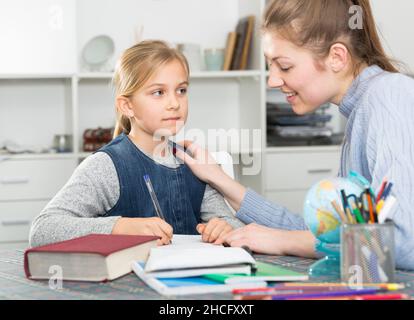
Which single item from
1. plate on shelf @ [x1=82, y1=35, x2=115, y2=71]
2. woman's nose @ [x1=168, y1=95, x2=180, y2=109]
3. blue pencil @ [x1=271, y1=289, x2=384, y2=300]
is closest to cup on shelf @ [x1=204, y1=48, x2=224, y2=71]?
plate on shelf @ [x1=82, y1=35, x2=115, y2=71]

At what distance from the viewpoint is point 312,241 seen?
1325 mm

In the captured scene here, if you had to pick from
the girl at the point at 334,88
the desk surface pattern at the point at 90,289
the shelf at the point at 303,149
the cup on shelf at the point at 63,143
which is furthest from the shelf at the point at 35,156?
the desk surface pattern at the point at 90,289

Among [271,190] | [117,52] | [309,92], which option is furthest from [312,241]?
[117,52]

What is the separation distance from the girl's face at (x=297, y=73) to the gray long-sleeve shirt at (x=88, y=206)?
1.19ft

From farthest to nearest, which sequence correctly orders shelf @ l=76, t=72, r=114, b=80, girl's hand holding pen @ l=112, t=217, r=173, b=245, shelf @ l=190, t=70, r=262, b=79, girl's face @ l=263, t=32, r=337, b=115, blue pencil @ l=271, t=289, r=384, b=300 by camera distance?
shelf @ l=190, t=70, r=262, b=79 < shelf @ l=76, t=72, r=114, b=80 < girl's face @ l=263, t=32, r=337, b=115 < girl's hand holding pen @ l=112, t=217, r=173, b=245 < blue pencil @ l=271, t=289, r=384, b=300

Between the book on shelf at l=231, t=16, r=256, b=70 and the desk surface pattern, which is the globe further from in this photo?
the book on shelf at l=231, t=16, r=256, b=70

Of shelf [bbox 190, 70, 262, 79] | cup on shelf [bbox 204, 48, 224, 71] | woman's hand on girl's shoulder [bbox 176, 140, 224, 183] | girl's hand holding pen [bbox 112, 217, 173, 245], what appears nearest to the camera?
girl's hand holding pen [bbox 112, 217, 173, 245]

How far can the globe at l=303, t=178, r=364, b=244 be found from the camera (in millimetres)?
1093

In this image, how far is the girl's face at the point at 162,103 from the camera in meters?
1.85

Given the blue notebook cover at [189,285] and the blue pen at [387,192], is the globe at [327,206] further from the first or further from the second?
the blue notebook cover at [189,285]

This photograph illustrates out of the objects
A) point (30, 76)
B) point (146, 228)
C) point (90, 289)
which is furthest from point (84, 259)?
point (30, 76)

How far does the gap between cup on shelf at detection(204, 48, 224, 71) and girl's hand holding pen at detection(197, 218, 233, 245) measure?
8.37ft

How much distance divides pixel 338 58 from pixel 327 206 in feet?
1.55
